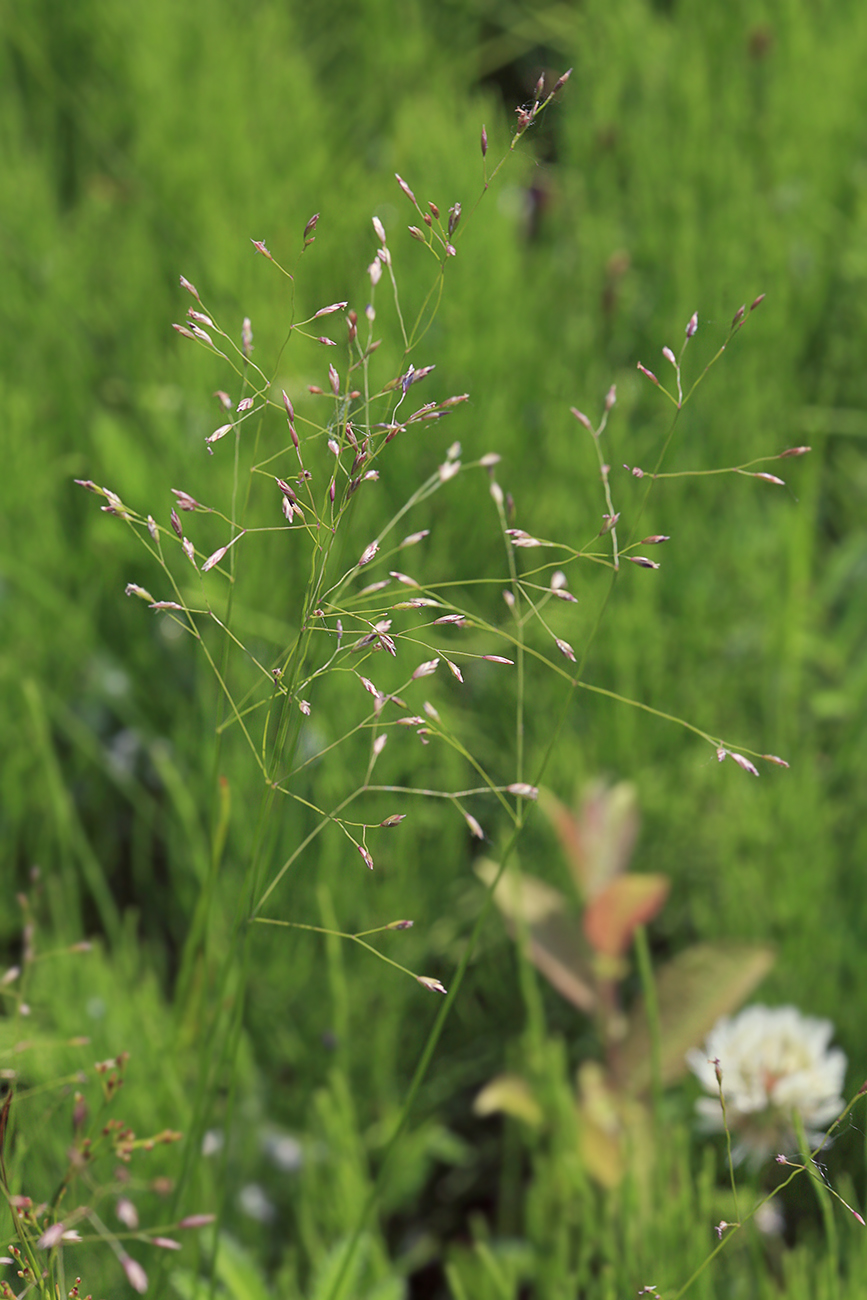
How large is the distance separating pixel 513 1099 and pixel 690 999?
16 centimetres

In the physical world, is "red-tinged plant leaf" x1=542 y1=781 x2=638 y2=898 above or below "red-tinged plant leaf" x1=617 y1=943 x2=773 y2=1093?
above

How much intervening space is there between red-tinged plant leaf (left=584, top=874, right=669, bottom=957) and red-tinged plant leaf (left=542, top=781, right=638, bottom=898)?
0.02m

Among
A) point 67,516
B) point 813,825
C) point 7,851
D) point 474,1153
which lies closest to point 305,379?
point 67,516

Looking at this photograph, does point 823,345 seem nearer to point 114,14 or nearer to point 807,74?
point 807,74

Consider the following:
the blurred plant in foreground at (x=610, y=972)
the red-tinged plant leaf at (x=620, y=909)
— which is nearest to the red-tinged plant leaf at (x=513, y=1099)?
the blurred plant in foreground at (x=610, y=972)

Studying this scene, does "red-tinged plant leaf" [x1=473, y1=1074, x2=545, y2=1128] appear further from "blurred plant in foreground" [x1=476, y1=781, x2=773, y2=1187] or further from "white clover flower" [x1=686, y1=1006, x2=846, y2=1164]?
"white clover flower" [x1=686, y1=1006, x2=846, y2=1164]

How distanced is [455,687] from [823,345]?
0.68 metres

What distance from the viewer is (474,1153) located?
37.0 inches

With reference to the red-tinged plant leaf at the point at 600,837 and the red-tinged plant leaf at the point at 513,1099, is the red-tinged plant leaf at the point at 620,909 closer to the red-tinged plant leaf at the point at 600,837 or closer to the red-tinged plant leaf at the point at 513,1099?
the red-tinged plant leaf at the point at 600,837

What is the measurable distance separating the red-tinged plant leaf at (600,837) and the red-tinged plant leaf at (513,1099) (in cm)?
16

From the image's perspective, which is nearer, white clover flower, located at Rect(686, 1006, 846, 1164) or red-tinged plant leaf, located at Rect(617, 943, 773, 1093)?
white clover flower, located at Rect(686, 1006, 846, 1164)

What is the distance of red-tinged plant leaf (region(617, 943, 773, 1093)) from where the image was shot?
82 centimetres

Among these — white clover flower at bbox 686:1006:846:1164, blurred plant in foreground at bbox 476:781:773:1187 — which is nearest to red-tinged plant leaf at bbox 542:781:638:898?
blurred plant in foreground at bbox 476:781:773:1187

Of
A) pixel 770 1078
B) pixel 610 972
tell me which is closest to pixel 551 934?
pixel 610 972
